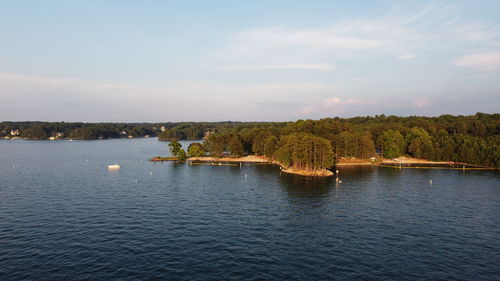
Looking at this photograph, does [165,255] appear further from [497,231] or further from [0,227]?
[497,231]

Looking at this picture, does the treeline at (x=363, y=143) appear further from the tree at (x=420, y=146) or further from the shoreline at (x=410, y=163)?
the shoreline at (x=410, y=163)

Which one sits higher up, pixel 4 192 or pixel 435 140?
pixel 435 140

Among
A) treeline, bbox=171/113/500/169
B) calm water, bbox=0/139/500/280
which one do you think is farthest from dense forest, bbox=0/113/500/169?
calm water, bbox=0/139/500/280

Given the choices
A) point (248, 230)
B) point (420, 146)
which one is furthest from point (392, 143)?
point (248, 230)

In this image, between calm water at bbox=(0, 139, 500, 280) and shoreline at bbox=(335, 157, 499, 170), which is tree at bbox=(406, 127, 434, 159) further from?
calm water at bbox=(0, 139, 500, 280)

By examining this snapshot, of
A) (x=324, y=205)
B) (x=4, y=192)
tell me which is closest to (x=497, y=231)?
(x=324, y=205)

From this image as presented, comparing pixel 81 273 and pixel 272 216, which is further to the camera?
pixel 272 216

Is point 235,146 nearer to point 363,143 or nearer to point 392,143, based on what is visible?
point 363,143
